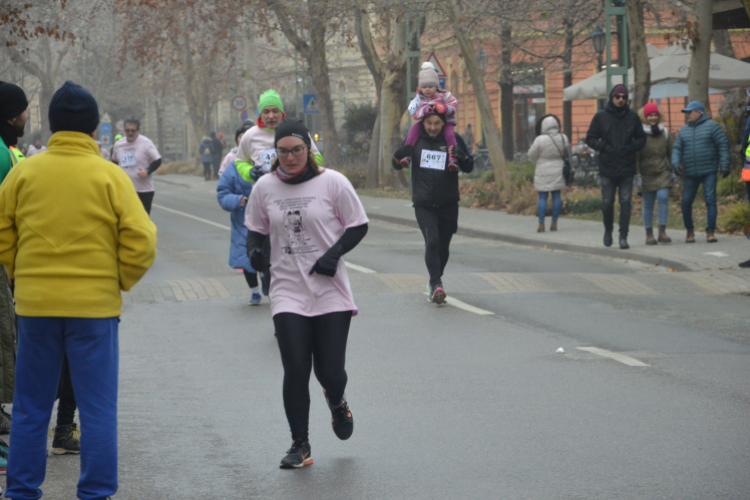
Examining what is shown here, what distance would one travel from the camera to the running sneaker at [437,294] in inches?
407

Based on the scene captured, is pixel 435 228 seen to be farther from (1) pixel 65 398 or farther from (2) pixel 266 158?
(1) pixel 65 398

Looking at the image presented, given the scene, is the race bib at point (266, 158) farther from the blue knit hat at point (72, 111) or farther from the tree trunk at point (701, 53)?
the tree trunk at point (701, 53)

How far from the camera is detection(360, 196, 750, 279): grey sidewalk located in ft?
43.7

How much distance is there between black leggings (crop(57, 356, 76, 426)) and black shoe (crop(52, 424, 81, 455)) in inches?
1.2

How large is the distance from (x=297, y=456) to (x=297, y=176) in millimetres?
1391

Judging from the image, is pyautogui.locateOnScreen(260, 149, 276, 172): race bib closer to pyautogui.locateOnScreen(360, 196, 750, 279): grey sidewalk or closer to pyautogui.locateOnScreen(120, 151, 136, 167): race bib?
pyautogui.locateOnScreen(360, 196, 750, 279): grey sidewalk

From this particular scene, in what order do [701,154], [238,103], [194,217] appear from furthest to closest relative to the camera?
[238,103] < [194,217] < [701,154]

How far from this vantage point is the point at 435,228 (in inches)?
401

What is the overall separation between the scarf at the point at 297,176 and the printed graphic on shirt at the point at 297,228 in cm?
10

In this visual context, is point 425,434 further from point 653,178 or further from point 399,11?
point 399,11

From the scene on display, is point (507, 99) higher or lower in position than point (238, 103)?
lower

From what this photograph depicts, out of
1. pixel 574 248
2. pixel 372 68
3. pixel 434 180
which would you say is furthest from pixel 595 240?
pixel 372 68

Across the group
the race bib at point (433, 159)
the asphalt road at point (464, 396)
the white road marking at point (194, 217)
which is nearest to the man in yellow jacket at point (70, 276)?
the asphalt road at point (464, 396)

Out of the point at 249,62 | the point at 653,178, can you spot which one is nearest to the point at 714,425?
the point at 653,178
